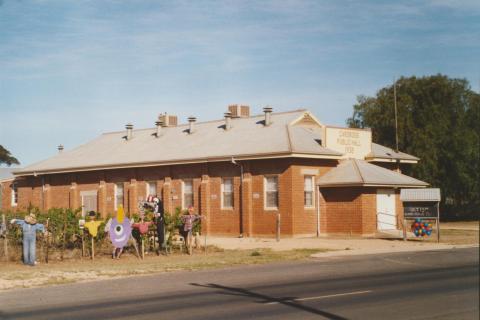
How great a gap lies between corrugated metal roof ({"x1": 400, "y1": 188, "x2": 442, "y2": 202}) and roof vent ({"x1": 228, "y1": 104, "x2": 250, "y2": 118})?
15.8 metres

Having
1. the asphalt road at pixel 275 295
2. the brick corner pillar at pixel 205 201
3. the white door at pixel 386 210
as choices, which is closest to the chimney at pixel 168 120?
the brick corner pillar at pixel 205 201

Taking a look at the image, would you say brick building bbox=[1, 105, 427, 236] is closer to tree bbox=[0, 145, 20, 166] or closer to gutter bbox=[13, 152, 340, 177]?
gutter bbox=[13, 152, 340, 177]

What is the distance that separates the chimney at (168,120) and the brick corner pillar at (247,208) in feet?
43.8

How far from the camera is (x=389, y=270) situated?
1886 centimetres

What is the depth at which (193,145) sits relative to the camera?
131 feet

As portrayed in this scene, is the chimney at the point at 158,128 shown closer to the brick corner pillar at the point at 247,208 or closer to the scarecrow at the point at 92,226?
the brick corner pillar at the point at 247,208

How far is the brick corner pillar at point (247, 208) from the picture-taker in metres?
34.7

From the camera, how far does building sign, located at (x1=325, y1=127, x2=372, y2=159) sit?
35938 mm

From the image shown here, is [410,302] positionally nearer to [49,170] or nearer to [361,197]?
[361,197]

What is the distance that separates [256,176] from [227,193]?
2126 mm

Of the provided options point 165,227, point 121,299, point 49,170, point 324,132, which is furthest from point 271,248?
point 49,170

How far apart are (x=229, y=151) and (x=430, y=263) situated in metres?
17.0

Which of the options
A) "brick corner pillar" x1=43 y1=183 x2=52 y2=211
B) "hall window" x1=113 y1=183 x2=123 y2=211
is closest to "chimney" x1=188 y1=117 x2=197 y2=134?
"hall window" x1=113 y1=183 x2=123 y2=211

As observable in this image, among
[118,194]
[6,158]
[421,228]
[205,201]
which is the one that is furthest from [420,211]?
[6,158]
